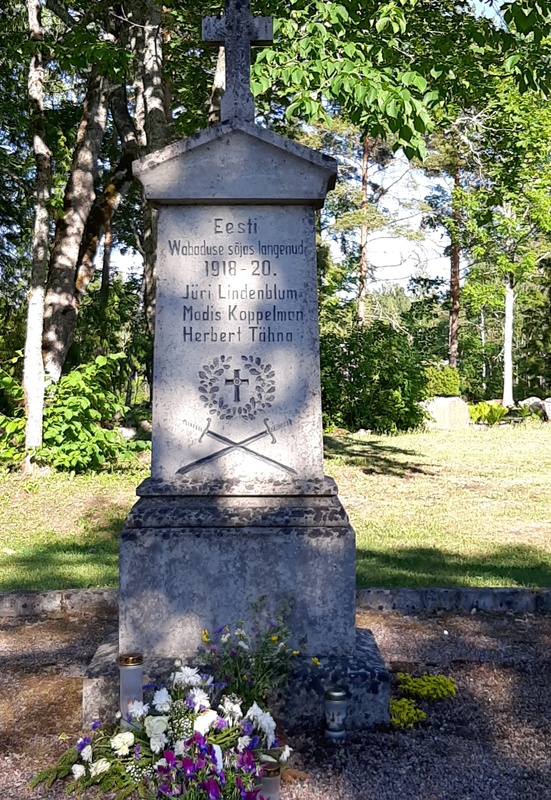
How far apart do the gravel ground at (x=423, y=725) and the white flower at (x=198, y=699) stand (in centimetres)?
43

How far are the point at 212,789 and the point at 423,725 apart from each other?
1279 mm

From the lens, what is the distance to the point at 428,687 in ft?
12.5

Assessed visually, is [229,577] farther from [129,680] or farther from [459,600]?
[459,600]

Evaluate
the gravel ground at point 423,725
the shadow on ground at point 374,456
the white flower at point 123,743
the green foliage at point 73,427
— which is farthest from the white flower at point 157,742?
the shadow on ground at point 374,456

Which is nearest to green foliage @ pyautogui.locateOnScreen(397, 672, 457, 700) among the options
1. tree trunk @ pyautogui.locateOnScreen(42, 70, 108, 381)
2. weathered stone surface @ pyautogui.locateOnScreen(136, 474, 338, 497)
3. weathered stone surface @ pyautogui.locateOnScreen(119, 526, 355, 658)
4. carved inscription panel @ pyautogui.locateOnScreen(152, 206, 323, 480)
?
Answer: weathered stone surface @ pyautogui.locateOnScreen(119, 526, 355, 658)

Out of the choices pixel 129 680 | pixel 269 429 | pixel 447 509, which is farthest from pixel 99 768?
pixel 447 509

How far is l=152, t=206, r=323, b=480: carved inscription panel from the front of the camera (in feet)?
13.0

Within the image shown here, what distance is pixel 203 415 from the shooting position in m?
3.96

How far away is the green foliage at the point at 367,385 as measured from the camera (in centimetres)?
1711

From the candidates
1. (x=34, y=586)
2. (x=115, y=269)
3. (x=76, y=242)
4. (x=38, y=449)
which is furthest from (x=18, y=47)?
(x=115, y=269)

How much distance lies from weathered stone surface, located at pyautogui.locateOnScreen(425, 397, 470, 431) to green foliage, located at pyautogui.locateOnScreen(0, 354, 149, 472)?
9831 mm

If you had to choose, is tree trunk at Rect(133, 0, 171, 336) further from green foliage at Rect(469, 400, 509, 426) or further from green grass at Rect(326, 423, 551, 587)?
green foliage at Rect(469, 400, 509, 426)

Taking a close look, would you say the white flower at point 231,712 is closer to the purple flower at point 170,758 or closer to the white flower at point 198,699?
the white flower at point 198,699

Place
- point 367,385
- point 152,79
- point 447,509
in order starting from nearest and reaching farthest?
1. point 447,509
2. point 152,79
3. point 367,385
